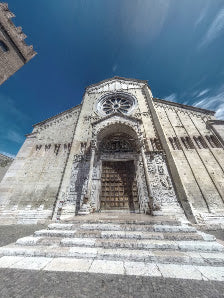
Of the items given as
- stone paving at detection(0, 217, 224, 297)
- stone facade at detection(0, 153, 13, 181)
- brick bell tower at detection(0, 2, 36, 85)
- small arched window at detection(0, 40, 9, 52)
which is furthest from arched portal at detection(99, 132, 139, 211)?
stone facade at detection(0, 153, 13, 181)

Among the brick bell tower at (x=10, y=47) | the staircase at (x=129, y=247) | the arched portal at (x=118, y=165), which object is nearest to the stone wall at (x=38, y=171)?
the arched portal at (x=118, y=165)

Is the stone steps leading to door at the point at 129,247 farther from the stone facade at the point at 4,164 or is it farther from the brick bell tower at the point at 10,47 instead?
the stone facade at the point at 4,164

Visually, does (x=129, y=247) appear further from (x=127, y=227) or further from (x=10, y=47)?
(x=10, y=47)

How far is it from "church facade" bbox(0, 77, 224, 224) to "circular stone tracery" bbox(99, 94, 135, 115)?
5.84ft

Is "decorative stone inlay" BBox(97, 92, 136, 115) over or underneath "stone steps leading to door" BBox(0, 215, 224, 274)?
over

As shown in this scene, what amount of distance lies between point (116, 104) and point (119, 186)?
9548 millimetres

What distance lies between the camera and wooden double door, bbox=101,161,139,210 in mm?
7824

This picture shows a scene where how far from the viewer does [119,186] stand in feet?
27.8

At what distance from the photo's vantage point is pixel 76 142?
10.1 metres

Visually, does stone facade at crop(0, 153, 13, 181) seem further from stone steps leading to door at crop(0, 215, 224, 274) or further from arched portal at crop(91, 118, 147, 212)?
stone steps leading to door at crop(0, 215, 224, 274)

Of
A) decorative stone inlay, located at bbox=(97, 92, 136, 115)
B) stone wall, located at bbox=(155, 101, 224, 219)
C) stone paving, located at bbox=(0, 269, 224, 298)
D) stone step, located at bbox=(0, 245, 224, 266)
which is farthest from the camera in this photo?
decorative stone inlay, located at bbox=(97, 92, 136, 115)

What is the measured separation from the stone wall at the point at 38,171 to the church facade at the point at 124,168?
Result: 0.20 ft

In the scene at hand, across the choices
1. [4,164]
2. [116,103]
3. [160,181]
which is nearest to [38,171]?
[160,181]

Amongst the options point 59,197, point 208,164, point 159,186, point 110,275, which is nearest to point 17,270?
point 110,275
